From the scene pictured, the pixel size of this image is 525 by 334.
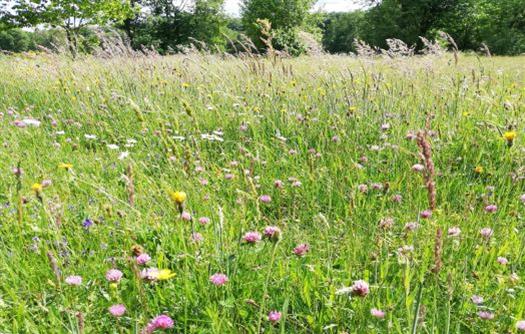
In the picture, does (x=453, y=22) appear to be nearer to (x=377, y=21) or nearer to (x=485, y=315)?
(x=377, y=21)

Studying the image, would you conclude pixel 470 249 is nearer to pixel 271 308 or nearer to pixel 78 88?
pixel 271 308

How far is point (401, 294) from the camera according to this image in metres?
1.37

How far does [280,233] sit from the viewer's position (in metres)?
0.96

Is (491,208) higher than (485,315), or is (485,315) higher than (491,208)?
(491,208)

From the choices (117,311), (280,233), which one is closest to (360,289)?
(280,233)

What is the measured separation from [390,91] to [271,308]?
2678 millimetres

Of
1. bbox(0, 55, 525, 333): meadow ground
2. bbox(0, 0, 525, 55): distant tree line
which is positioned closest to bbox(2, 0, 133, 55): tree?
bbox(0, 0, 525, 55): distant tree line

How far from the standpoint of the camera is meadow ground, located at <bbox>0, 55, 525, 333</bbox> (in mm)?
1272

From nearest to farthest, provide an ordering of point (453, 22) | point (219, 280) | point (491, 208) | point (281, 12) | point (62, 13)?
point (219, 280)
point (491, 208)
point (62, 13)
point (453, 22)
point (281, 12)

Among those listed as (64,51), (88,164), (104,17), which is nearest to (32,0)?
(104,17)

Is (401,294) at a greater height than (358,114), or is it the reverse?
(358,114)

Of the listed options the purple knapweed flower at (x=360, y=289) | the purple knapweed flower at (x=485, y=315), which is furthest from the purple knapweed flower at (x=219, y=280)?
the purple knapweed flower at (x=485, y=315)

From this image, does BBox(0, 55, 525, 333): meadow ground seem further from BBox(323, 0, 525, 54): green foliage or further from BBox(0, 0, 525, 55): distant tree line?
BBox(323, 0, 525, 54): green foliage

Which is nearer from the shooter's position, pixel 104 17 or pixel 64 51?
pixel 64 51
